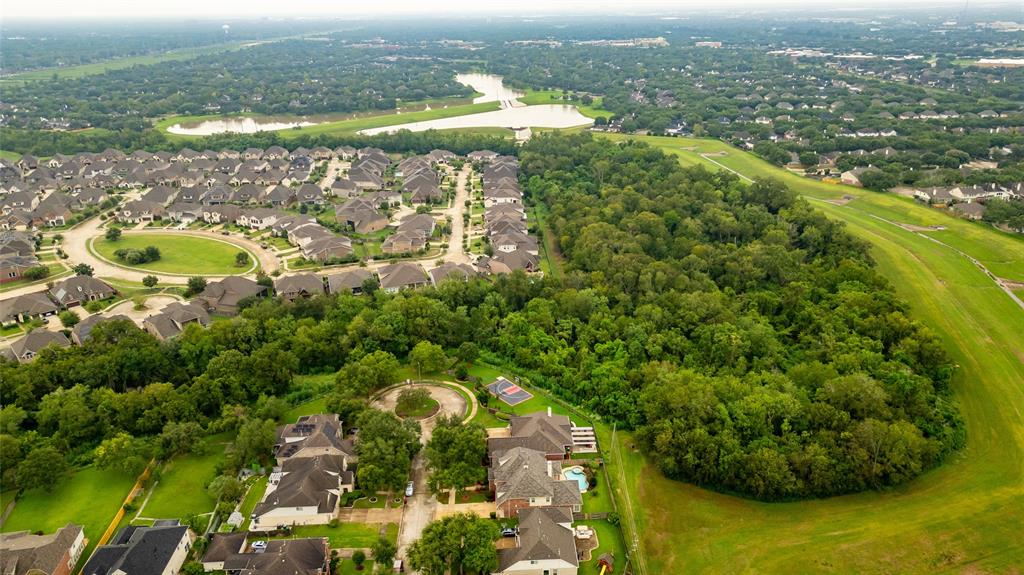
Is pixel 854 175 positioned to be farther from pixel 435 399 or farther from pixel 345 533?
pixel 345 533

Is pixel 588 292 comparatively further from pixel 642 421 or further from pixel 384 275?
pixel 384 275

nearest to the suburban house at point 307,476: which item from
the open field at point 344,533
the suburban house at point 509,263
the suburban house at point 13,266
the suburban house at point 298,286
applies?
the open field at point 344,533

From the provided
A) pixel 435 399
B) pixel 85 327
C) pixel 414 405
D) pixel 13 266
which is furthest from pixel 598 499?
pixel 13 266

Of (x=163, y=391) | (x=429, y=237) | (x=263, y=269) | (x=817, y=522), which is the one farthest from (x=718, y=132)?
(x=163, y=391)

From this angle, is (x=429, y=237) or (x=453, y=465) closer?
(x=453, y=465)

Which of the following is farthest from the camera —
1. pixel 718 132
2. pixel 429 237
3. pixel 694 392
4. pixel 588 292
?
pixel 718 132

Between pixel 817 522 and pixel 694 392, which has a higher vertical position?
pixel 694 392
